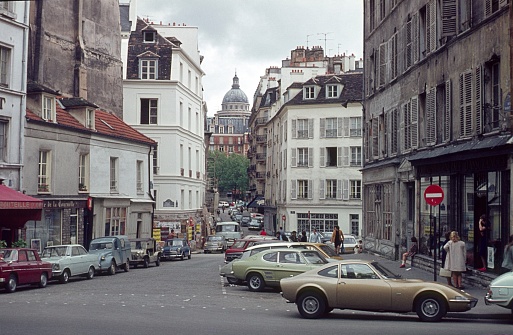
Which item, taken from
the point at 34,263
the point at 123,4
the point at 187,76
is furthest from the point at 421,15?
the point at 123,4

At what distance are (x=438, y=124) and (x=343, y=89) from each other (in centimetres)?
4125

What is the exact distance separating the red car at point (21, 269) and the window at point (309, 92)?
150ft

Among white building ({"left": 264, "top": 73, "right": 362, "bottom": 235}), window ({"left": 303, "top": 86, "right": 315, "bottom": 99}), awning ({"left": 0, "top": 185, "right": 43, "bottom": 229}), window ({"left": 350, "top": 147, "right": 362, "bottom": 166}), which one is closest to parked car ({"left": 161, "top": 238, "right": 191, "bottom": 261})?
awning ({"left": 0, "top": 185, "right": 43, "bottom": 229})

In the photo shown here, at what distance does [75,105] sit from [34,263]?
54.6 feet

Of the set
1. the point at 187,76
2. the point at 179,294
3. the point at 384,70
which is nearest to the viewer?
the point at 179,294

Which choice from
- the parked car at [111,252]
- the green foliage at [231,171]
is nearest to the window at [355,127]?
the parked car at [111,252]

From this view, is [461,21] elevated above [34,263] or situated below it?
above

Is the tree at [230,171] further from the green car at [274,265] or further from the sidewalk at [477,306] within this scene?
the green car at [274,265]

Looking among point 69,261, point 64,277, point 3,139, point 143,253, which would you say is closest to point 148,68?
point 143,253

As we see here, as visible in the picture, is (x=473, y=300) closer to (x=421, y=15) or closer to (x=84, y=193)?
(x=421, y=15)

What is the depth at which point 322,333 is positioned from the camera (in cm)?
1424

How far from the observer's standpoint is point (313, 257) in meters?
22.6

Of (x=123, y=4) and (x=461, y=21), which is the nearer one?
(x=461, y=21)

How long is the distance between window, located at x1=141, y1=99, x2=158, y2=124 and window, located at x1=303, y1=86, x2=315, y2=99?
616 inches
